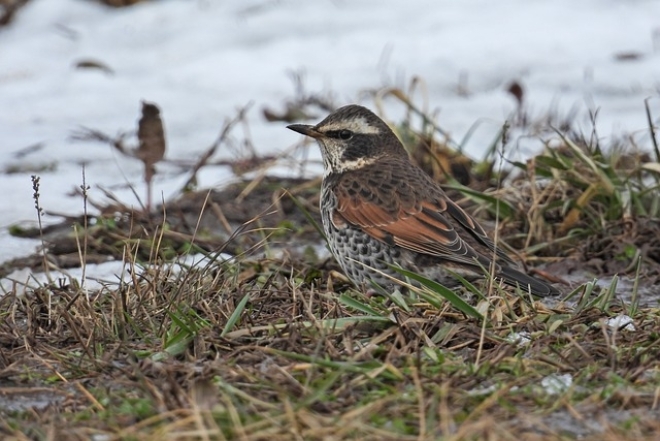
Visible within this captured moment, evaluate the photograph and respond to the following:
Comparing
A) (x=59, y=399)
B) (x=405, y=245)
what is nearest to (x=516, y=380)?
(x=59, y=399)

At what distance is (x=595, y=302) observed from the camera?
4.64m

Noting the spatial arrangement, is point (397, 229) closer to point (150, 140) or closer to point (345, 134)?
point (345, 134)

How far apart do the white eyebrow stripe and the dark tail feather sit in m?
1.50

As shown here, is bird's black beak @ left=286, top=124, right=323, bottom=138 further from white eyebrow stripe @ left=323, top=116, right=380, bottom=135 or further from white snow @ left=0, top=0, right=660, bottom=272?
white snow @ left=0, top=0, right=660, bottom=272

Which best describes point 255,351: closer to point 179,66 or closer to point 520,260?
point 520,260

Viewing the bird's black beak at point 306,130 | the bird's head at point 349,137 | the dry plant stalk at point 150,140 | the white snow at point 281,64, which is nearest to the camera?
the bird's black beak at point 306,130

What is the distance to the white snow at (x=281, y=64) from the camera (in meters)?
9.25

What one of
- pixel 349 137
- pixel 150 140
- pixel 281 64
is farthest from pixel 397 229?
pixel 281 64

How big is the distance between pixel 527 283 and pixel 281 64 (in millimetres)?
6034

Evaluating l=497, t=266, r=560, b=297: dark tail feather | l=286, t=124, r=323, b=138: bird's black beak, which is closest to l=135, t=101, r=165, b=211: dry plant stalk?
l=286, t=124, r=323, b=138: bird's black beak

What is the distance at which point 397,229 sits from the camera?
18.9 feet

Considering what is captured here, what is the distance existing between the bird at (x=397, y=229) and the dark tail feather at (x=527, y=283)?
0.18 feet

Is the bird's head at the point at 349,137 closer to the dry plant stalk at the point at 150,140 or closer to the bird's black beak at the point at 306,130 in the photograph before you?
the bird's black beak at the point at 306,130

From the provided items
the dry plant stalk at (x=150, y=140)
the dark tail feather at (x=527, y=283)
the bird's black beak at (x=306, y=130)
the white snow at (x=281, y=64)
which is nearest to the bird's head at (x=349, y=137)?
the bird's black beak at (x=306, y=130)
